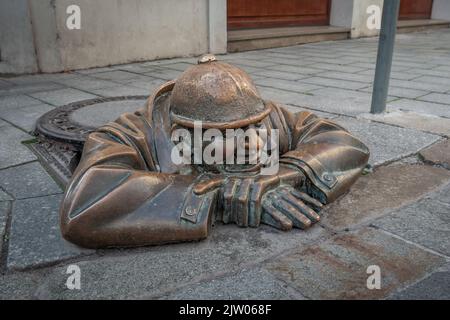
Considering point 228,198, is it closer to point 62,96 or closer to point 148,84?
point 62,96

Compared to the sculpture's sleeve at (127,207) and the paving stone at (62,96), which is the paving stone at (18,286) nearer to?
the sculpture's sleeve at (127,207)

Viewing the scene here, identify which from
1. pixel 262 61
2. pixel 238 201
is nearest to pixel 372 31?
pixel 262 61

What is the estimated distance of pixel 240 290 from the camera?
1.54 metres

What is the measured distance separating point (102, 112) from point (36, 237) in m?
1.82

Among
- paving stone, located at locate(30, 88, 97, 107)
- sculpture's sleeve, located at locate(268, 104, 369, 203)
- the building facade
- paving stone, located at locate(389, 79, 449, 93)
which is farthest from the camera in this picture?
the building facade

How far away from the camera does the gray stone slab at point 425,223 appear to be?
186cm

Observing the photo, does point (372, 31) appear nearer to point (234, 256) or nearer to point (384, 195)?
point (384, 195)

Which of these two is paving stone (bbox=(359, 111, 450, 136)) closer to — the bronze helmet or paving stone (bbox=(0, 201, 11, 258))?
the bronze helmet

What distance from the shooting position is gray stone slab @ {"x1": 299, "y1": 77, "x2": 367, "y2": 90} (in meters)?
4.87

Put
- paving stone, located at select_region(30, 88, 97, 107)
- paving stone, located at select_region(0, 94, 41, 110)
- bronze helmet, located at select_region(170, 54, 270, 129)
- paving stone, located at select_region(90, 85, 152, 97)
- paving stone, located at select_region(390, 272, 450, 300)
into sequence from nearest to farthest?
paving stone, located at select_region(390, 272, 450, 300), bronze helmet, located at select_region(170, 54, 270, 129), paving stone, located at select_region(0, 94, 41, 110), paving stone, located at select_region(30, 88, 97, 107), paving stone, located at select_region(90, 85, 152, 97)

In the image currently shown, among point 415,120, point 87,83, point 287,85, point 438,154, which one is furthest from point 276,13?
point 438,154

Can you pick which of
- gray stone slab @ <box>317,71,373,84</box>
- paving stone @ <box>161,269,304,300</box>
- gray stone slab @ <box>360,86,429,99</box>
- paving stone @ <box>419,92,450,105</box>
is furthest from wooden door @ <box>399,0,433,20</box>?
paving stone @ <box>161,269,304,300</box>

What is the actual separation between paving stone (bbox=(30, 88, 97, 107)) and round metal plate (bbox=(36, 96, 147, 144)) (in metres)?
0.29

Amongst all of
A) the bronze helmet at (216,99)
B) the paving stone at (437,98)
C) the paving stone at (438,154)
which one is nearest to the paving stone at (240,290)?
the bronze helmet at (216,99)
